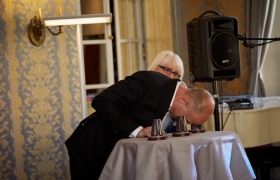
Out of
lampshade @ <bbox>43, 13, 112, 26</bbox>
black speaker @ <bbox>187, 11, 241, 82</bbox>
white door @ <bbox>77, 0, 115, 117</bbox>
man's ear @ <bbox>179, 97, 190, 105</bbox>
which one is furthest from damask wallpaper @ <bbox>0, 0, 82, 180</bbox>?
man's ear @ <bbox>179, 97, 190, 105</bbox>

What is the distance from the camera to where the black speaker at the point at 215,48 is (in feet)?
14.0

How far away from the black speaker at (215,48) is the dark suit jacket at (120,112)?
4.17 ft

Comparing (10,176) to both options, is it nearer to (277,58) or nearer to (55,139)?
(55,139)

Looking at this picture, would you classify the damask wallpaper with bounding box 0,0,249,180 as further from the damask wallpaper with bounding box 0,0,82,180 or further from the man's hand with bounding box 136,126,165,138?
the man's hand with bounding box 136,126,165,138

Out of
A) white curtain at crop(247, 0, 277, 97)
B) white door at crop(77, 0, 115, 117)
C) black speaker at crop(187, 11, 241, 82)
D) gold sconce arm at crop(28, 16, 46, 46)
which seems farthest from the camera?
white curtain at crop(247, 0, 277, 97)

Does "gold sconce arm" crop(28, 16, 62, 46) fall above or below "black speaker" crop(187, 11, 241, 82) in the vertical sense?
above

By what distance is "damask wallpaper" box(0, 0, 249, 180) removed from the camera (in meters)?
4.63

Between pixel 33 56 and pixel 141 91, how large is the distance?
194 cm

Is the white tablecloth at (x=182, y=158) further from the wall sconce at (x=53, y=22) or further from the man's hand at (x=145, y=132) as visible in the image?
the wall sconce at (x=53, y=22)

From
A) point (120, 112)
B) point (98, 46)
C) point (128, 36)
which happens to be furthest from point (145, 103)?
point (128, 36)

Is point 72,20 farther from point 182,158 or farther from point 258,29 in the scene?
point 258,29

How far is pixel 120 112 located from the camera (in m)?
3.01

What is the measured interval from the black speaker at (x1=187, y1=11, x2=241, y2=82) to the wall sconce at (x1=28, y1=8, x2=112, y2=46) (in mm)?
738

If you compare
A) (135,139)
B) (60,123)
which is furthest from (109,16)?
(135,139)
